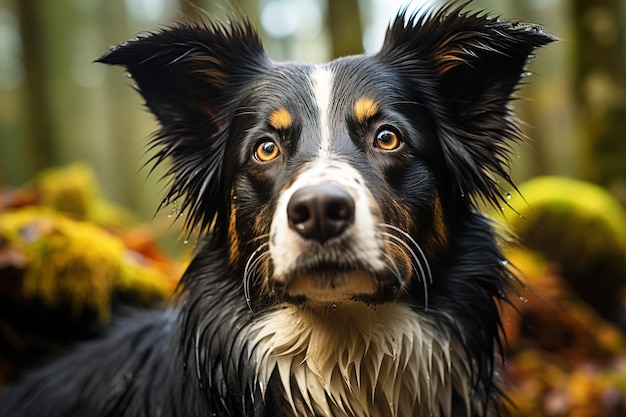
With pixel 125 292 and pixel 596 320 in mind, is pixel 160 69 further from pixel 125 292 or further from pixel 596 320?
pixel 596 320

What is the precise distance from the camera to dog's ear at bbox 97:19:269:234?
2994 millimetres

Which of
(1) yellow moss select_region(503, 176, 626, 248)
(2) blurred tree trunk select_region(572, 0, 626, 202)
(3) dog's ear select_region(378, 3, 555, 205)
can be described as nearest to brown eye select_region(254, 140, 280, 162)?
(3) dog's ear select_region(378, 3, 555, 205)

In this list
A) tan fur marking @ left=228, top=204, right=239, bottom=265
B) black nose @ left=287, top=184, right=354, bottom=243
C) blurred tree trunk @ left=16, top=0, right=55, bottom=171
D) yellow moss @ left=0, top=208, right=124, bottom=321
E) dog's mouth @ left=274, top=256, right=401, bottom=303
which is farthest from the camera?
blurred tree trunk @ left=16, top=0, right=55, bottom=171

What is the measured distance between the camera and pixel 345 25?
6820mm

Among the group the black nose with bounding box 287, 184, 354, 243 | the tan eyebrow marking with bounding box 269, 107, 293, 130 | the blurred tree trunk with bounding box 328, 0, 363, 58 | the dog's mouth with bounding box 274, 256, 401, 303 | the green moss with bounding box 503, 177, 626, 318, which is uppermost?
the blurred tree trunk with bounding box 328, 0, 363, 58

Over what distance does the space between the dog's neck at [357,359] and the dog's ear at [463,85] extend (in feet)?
2.46

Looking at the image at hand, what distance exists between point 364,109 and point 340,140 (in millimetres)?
210

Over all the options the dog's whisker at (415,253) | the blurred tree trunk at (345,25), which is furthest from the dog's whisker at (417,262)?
the blurred tree trunk at (345,25)

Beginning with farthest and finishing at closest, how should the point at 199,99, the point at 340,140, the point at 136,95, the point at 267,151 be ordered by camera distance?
1. the point at 136,95
2. the point at 199,99
3. the point at 267,151
4. the point at 340,140

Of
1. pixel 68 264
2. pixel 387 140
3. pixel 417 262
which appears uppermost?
pixel 387 140

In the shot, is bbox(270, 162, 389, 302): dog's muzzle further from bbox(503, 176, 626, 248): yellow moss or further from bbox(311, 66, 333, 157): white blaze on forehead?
bbox(503, 176, 626, 248): yellow moss

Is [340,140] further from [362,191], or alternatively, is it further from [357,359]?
[357,359]

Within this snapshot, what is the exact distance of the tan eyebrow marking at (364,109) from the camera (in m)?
2.69

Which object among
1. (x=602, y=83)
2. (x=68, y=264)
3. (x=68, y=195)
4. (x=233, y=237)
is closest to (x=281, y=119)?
(x=233, y=237)
